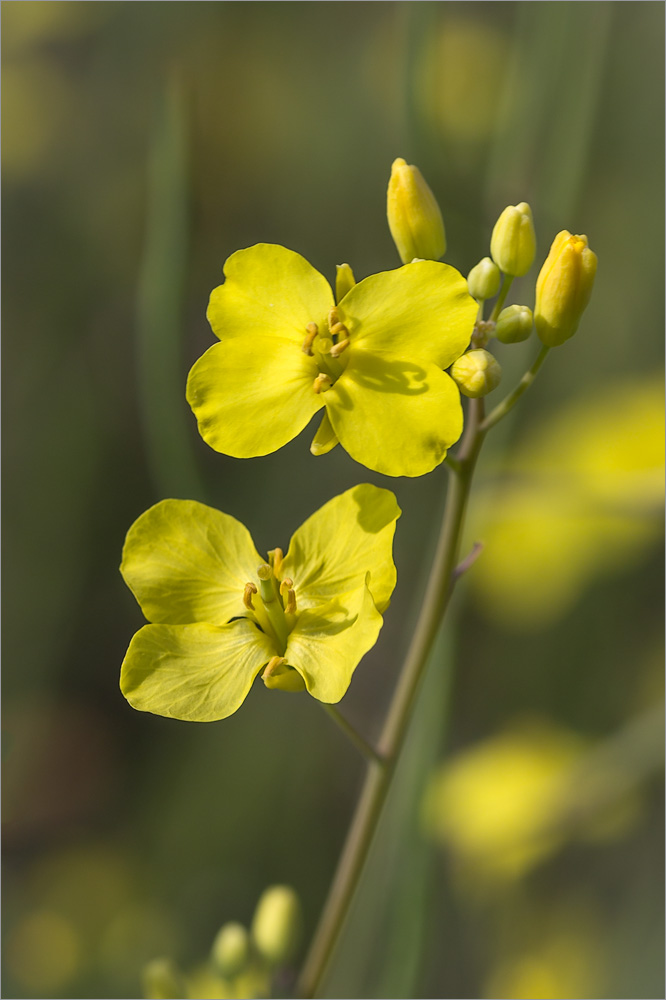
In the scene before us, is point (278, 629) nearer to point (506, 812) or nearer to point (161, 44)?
point (506, 812)

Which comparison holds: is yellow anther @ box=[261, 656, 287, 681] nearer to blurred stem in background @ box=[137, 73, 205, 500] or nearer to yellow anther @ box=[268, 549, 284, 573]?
yellow anther @ box=[268, 549, 284, 573]

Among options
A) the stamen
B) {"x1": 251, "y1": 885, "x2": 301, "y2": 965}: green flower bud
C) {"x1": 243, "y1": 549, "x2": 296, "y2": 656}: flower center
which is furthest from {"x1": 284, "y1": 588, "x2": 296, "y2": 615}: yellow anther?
{"x1": 251, "y1": 885, "x2": 301, "y2": 965}: green flower bud

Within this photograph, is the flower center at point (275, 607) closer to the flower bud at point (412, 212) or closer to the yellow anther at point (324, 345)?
the yellow anther at point (324, 345)

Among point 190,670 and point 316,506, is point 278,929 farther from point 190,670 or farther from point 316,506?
point 316,506

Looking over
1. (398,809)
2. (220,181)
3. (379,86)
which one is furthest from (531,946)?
(379,86)

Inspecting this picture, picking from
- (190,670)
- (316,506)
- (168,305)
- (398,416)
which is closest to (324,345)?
(398,416)

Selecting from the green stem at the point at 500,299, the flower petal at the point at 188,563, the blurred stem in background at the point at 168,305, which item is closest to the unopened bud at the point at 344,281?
the green stem at the point at 500,299
